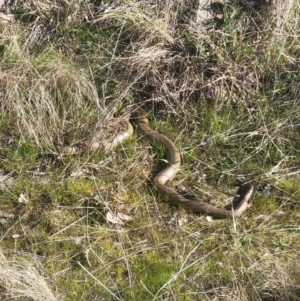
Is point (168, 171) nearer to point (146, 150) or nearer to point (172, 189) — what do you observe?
point (172, 189)

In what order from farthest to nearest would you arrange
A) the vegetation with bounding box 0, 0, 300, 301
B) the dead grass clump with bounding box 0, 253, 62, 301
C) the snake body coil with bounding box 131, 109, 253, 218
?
1. the snake body coil with bounding box 131, 109, 253, 218
2. the vegetation with bounding box 0, 0, 300, 301
3. the dead grass clump with bounding box 0, 253, 62, 301

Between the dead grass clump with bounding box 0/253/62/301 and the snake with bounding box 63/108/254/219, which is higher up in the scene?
the dead grass clump with bounding box 0/253/62/301

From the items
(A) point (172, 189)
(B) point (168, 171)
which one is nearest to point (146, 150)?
(B) point (168, 171)

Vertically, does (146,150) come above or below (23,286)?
below

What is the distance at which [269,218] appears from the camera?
4238 mm

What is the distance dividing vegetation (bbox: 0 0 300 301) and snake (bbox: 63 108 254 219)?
0.05 meters

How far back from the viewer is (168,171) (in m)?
4.52

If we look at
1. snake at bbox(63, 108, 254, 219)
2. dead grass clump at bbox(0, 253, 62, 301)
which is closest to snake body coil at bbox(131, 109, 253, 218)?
snake at bbox(63, 108, 254, 219)

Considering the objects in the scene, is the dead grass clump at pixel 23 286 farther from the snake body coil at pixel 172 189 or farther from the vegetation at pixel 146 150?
the snake body coil at pixel 172 189

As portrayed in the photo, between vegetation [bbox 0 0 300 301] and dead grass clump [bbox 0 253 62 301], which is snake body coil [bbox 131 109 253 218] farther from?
dead grass clump [bbox 0 253 62 301]

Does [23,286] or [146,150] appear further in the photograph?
[146,150]

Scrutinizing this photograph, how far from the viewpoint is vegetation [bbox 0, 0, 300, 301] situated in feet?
12.1

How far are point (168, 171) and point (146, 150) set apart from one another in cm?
32

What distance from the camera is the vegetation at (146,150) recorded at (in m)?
3.70
